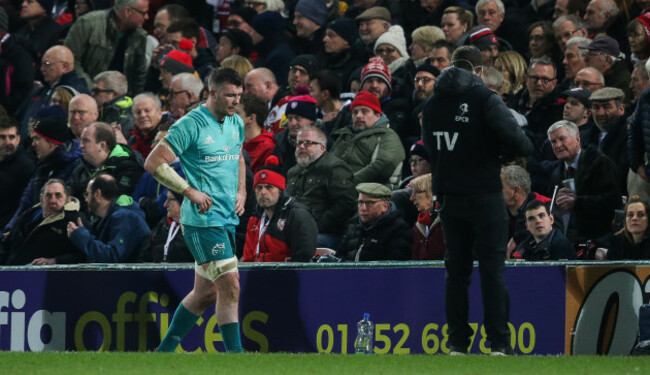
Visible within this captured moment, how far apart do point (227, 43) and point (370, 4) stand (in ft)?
6.78

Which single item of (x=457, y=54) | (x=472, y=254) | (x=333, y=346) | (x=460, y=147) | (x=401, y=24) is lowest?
(x=333, y=346)

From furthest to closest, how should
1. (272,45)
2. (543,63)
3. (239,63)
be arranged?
(272,45)
(239,63)
(543,63)

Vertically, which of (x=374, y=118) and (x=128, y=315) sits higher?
(x=374, y=118)

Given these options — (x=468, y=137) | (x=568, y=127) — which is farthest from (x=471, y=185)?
(x=568, y=127)

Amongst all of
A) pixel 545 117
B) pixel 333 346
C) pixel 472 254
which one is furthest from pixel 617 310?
pixel 545 117

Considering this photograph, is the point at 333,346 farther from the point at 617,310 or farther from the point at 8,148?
the point at 8,148

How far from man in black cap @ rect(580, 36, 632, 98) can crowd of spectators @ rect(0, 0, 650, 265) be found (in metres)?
0.02

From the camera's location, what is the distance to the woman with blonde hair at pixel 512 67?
1503cm

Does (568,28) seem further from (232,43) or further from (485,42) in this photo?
(232,43)

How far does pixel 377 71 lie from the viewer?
1501 centimetres

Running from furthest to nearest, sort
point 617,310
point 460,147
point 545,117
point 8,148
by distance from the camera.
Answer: point 8,148 → point 545,117 → point 617,310 → point 460,147

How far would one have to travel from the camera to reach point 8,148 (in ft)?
53.8

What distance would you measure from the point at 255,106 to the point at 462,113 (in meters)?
5.67

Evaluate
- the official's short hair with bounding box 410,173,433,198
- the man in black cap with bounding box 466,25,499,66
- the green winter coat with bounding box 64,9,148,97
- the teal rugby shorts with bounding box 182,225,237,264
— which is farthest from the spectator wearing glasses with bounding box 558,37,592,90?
the green winter coat with bounding box 64,9,148,97
